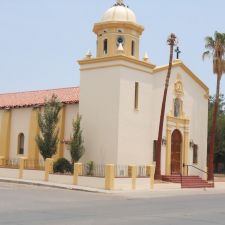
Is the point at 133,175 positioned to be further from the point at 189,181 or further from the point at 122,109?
the point at 189,181

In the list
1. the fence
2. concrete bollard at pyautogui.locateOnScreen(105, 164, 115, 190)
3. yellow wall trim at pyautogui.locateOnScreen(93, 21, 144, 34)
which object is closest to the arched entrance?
the fence

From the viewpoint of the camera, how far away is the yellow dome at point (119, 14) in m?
33.7

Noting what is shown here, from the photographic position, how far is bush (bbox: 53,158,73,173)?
104 feet

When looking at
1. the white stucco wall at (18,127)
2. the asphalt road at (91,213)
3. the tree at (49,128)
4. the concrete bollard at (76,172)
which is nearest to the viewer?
the asphalt road at (91,213)

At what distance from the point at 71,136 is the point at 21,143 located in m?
6.41

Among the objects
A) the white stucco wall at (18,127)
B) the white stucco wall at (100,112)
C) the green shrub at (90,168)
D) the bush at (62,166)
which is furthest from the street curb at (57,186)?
the white stucco wall at (18,127)

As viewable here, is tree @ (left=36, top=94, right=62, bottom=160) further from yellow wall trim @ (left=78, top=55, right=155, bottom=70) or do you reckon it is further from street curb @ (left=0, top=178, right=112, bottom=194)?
yellow wall trim @ (left=78, top=55, right=155, bottom=70)

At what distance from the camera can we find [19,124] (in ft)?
126

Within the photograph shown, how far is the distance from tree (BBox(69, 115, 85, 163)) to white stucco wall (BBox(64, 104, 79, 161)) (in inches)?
104

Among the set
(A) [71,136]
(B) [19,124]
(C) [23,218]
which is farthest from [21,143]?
(C) [23,218]

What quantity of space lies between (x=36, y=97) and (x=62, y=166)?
29.3ft

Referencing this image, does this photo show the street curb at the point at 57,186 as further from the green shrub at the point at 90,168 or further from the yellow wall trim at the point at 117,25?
the yellow wall trim at the point at 117,25

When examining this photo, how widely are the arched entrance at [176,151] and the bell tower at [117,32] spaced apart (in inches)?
268

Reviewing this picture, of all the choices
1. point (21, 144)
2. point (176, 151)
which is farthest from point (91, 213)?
point (21, 144)
